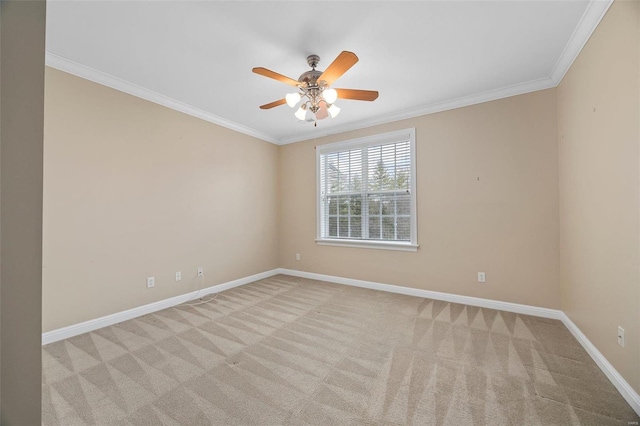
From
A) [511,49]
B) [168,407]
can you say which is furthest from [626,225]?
[168,407]

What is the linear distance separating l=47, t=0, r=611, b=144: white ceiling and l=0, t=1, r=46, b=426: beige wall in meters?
1.74

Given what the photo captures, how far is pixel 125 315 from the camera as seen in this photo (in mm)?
2799

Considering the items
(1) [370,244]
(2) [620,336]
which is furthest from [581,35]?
(1) [370,244]

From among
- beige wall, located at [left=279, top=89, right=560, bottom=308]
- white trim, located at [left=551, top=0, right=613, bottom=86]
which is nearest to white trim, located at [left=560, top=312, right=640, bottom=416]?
beige wall, located at [left=279, top=89, right=560, bottom=308]

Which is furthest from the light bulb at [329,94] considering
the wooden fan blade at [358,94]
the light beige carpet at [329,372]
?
the light beige carpet at [329,372]

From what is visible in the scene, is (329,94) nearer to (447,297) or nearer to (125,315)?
(447,297)

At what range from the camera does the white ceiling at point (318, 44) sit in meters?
1.83

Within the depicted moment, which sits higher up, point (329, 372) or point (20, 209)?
point (20, 209)

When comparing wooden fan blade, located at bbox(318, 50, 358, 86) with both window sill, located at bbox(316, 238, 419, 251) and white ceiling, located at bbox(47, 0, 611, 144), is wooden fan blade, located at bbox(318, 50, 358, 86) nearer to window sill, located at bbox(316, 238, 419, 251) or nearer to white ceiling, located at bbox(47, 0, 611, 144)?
white ceiling, located at bbox(47, 0, 611, 144)

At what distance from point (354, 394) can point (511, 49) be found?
9.98 feet

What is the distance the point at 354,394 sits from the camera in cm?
167

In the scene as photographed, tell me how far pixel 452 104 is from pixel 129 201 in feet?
13.2

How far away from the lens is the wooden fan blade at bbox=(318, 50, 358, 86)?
179 centimetres

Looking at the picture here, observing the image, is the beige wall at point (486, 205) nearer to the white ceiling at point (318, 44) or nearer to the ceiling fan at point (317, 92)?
the white ceiling at point (318, 44)
